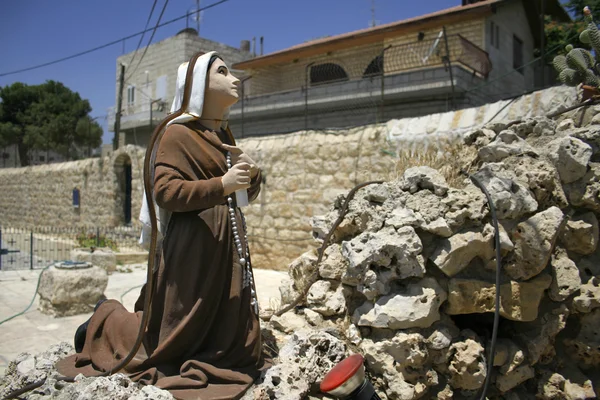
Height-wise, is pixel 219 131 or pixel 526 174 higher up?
pixel 219 131

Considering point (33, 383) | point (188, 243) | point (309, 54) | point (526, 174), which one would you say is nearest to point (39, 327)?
point (33, 383)

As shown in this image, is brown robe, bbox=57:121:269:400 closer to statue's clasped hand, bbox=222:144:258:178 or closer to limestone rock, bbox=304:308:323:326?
statue's clasped hand, bbox=222:144:258:178

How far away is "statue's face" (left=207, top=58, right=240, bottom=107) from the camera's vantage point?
8.22 feet

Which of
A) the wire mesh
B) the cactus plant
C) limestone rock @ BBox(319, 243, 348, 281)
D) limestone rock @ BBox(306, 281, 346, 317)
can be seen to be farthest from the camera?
the wire mesh

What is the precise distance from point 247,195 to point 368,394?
1301 millimetres

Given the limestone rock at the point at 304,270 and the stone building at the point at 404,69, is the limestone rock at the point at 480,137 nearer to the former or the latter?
the limestone rock at the point at 304,270

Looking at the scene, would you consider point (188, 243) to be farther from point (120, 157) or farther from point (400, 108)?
point (120, 157)

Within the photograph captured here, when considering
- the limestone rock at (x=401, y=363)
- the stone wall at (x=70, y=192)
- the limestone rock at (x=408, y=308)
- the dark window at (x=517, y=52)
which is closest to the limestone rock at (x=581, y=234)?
the limestone rock at (x=408, y=308)

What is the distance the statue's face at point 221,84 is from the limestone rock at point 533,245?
209 cm

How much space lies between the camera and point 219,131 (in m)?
2.70

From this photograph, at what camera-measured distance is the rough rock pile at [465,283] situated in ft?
8.61

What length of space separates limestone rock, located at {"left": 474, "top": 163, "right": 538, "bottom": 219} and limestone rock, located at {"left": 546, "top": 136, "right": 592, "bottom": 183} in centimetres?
47

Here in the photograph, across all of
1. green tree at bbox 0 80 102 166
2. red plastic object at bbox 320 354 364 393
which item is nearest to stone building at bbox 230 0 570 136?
red plastic object at bbox 320 354 364 393

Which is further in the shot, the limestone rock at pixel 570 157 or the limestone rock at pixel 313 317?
the limestone rock at pixel 570 157
